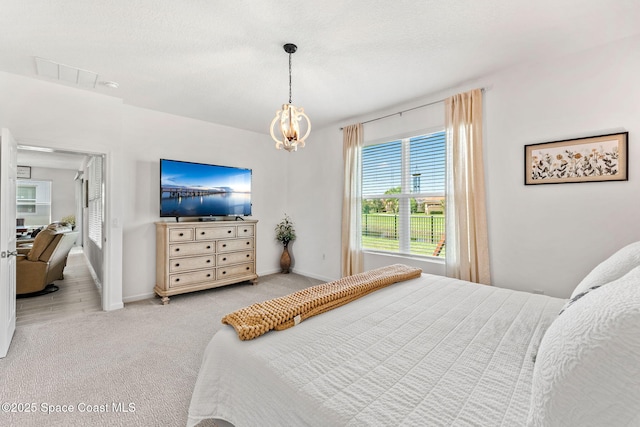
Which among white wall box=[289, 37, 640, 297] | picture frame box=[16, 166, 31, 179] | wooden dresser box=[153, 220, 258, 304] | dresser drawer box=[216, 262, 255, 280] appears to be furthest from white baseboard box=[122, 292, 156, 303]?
picture frame box=[16, 166, 31, 179]

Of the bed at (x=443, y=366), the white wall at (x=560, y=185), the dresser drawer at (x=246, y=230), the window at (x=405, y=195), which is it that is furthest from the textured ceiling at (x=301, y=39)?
the dresser drawer at (x=246, y=230)

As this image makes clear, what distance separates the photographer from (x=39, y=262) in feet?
13.3

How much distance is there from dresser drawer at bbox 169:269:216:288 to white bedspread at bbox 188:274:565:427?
2837mm

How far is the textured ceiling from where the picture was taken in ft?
6.68

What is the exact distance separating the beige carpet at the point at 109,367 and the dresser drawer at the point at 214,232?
3.29ft

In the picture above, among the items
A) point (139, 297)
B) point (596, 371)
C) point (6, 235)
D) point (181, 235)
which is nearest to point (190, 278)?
point (181, 235)

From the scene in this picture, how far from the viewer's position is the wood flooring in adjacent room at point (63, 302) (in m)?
3.29

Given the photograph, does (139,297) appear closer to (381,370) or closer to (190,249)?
(190,249)

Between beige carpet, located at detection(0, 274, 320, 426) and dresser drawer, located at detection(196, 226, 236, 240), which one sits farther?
dresser drawer, located at detection(196, 226, 236, 240)

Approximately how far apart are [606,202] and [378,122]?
2666mm

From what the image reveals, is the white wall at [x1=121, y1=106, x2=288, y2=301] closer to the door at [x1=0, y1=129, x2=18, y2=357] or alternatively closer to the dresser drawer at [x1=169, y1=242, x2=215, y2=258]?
the dresser drawer at [x1=169, y1=242, x2=215, y2=258]

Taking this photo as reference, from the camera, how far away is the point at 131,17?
2.12 meters

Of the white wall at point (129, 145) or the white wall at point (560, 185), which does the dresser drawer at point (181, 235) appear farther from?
the white wall at point (560, 185)

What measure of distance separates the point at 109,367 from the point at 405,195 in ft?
11.9
